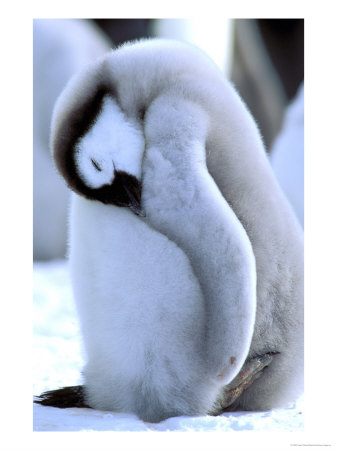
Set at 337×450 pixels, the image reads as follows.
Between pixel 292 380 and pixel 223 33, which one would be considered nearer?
pixel 292 380

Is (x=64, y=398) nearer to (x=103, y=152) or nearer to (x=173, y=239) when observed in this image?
(x=173, y=239)

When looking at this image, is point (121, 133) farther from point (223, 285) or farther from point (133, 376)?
point (133, 376)

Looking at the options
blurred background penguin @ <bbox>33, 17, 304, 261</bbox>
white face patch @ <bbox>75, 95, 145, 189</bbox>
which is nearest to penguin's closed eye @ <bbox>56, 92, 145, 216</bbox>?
white face patch @ <bbox>75, 95, 145, 189</bbox>

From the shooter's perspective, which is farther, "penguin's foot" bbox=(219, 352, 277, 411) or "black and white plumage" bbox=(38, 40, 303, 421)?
"penguin's foot" bbox=(219, 352, 277, 411)

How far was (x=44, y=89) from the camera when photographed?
3.65 m

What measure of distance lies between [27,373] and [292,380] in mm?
558

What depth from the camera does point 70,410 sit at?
1.77 metres

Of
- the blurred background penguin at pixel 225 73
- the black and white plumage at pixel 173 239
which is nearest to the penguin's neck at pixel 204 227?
the black and white plumage at pixel 173 239

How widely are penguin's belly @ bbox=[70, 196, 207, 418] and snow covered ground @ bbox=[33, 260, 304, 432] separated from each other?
62mm

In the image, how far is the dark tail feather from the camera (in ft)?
5.95

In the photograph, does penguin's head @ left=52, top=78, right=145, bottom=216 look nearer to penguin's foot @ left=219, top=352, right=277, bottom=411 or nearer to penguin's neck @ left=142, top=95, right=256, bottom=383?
penguin's neck @ left=142, top=95, right=256, bottom=383

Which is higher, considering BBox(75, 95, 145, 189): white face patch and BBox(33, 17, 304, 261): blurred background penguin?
BBox(33, 17, 304, 261): blurred background penguin

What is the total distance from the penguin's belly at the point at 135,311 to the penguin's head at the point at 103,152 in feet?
0.15
